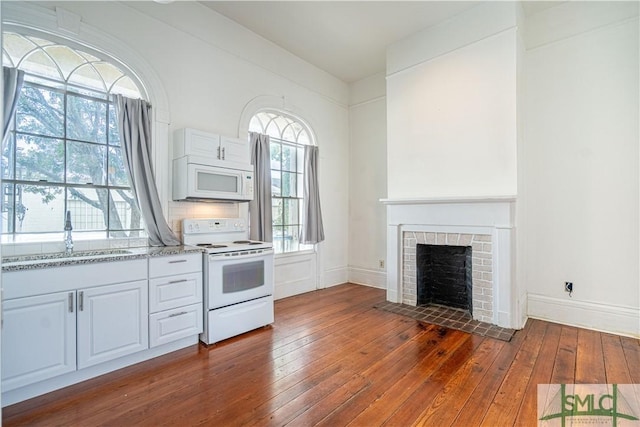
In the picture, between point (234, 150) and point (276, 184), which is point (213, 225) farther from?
point (276, 184)

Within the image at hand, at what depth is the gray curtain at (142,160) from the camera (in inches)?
122

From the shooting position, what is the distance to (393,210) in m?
4.37

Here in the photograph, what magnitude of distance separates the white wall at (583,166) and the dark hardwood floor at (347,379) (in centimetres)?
43

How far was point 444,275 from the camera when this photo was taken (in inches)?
165

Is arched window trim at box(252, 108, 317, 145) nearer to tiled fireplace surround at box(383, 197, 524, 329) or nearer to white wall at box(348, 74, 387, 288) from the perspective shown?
white wall at box(348, 74, 387, 288)

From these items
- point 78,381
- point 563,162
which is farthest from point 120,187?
point 563,162

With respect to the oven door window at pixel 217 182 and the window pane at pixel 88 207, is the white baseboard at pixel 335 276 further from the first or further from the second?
the window pane at pixel 88 207

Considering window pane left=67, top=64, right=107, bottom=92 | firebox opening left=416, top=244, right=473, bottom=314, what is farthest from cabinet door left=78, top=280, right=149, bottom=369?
firebox opening left=416, top=244, right=473, bottom=314

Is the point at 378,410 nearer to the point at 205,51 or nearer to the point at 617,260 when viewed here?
the point at 617,260

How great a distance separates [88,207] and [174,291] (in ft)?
3.70

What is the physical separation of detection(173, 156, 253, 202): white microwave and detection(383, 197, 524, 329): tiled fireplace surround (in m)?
1.88

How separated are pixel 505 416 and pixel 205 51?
4280 millimetres

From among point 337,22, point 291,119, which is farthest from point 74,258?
point 337,22

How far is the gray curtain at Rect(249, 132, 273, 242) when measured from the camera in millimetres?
4121
